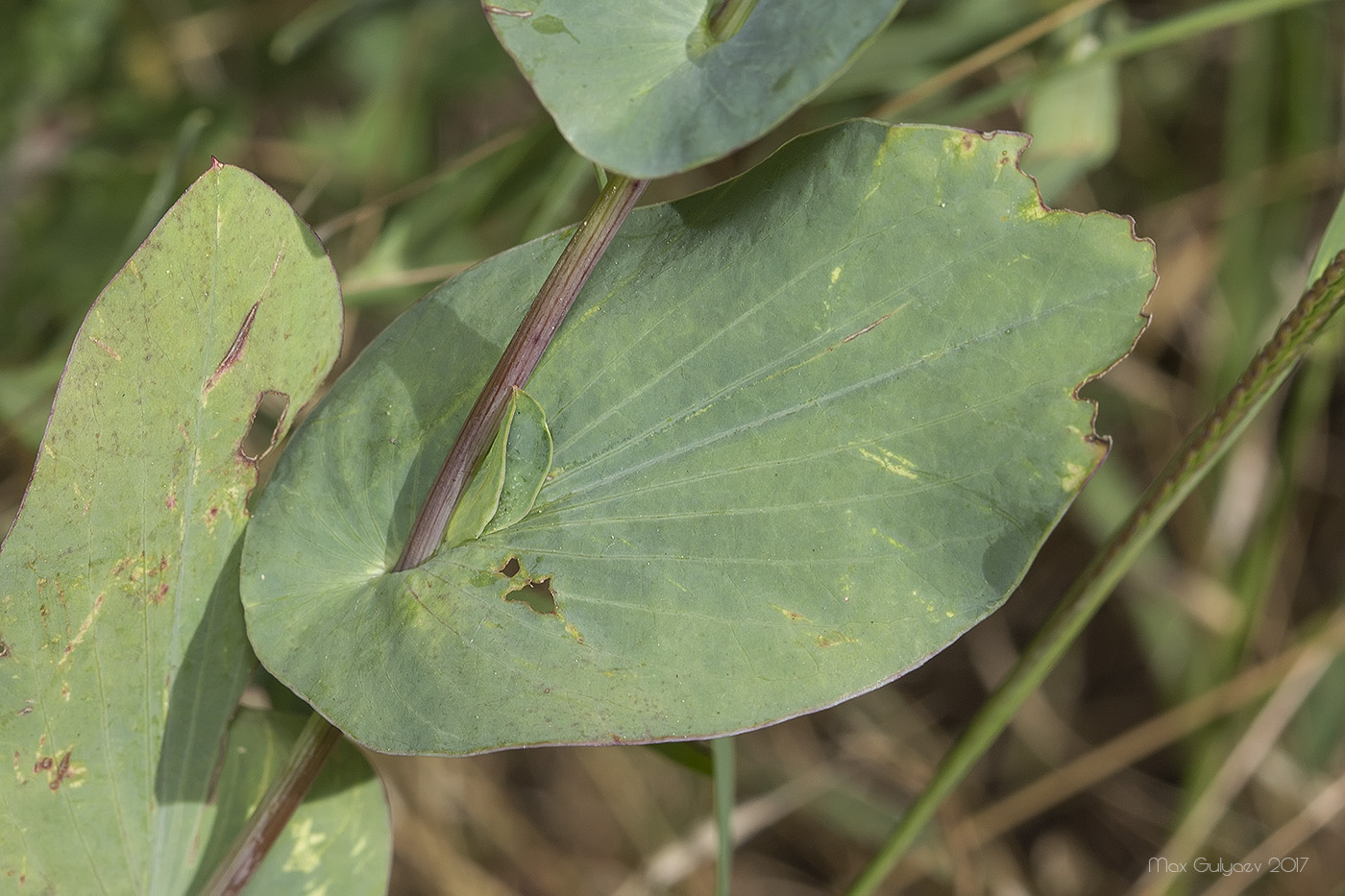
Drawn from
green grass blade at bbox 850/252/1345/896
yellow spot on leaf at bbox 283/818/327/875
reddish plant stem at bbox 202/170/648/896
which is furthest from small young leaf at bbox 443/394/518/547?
green grass blade at bbox 850/252/1345/896

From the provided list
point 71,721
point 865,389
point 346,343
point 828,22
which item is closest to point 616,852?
point 346,343

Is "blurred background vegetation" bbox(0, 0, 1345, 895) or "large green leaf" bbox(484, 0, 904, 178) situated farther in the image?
"blurred background vegetation" bbox(0, 0, 1345, 895)

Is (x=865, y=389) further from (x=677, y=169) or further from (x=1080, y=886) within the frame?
(x=1080, y=886)

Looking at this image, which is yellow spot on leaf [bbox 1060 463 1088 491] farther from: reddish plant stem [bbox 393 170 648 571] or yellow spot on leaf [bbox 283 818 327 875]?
yellow spot on leaf [bbox 283 818 327 875]

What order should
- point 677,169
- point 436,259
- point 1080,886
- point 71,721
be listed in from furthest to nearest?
point 1080,886 → point 436,259 → point 71,721 → point 677,169

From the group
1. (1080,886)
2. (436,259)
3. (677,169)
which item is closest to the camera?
(677,169)

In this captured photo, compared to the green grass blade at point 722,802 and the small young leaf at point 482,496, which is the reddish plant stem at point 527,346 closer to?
the small young leaf at point 482,496

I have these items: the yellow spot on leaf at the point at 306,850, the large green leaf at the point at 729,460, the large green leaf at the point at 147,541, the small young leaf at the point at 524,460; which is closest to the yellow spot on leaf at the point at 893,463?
the large green leaf at the point at 729,460
